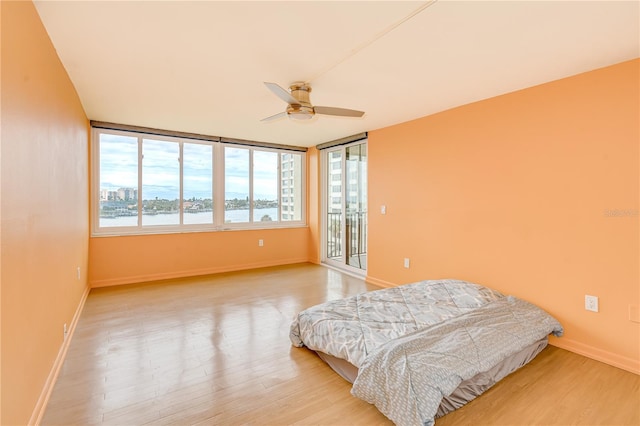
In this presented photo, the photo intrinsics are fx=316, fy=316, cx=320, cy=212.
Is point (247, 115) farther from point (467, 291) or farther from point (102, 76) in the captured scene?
point (467, 291)

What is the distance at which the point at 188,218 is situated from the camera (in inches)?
203

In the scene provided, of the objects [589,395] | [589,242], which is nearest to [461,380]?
[589,395]

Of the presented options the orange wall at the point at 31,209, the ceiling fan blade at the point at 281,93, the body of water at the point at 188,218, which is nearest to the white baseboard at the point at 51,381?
the orange wall at the point at 31,209

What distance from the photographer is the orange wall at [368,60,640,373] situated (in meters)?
2.39

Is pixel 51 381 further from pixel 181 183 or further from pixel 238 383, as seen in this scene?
pixel 181 183

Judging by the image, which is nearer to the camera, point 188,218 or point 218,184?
point 188,218

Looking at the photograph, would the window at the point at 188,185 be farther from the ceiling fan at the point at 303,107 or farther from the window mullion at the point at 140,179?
the ceiling fan at the point at 303,107

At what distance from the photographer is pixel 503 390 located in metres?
2.08

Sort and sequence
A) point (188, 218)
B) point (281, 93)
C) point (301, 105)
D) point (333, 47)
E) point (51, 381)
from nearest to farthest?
point (51, 381), point (333, 47), point (281, 93), point (301, 105), point (188, 218)

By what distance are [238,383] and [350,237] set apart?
358 centimetres

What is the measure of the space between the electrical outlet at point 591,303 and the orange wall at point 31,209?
12.2ft

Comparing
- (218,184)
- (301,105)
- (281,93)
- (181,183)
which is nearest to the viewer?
(281,93)

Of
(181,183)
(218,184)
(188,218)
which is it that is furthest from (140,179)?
(218,184)

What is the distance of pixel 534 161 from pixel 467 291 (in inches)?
52.8
